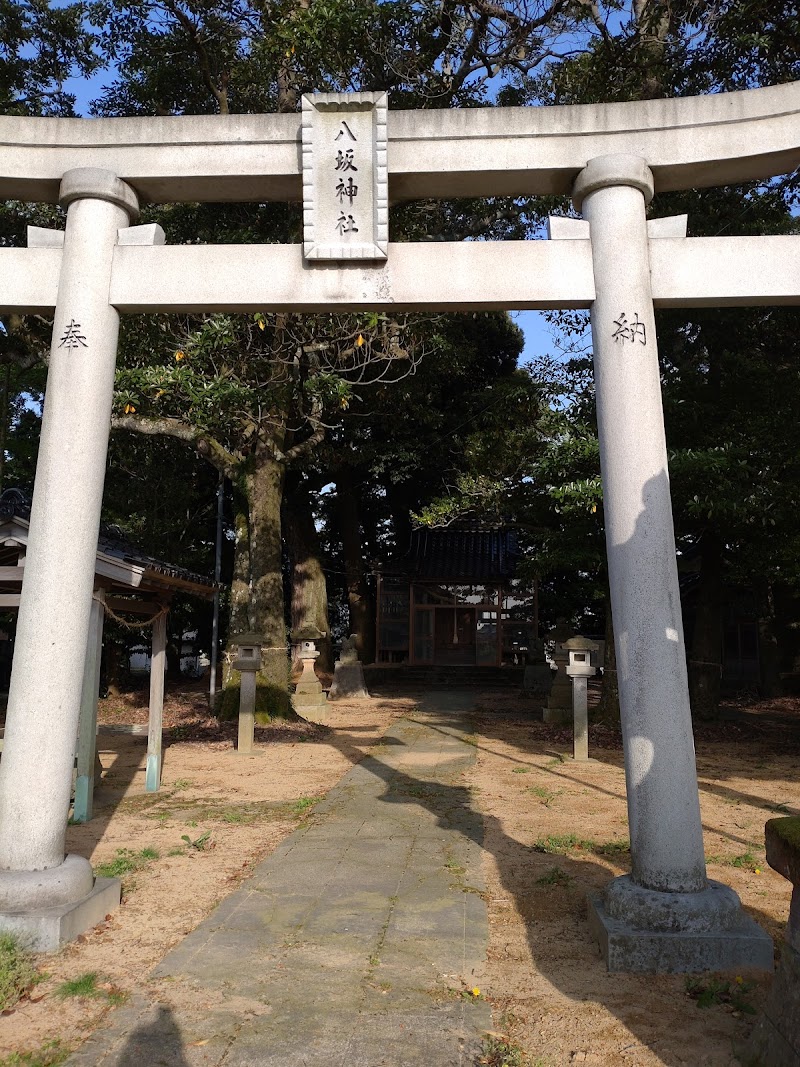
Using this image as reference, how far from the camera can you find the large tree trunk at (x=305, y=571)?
72.4ft

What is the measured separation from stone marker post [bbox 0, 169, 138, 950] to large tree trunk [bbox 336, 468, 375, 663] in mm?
17672

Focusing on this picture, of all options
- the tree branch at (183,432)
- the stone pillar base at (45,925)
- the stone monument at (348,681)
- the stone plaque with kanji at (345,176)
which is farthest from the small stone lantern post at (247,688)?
the stone monument at (348,681)

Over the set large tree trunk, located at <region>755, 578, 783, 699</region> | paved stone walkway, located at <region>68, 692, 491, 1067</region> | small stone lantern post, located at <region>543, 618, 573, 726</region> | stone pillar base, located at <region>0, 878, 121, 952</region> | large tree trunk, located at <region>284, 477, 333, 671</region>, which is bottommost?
paved stone walkway, located at <region>68, 692, 491, 1067</region>

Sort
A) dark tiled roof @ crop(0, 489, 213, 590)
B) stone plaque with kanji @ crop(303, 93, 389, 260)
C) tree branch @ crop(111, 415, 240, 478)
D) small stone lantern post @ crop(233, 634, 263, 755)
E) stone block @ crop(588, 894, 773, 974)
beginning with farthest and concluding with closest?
tree branch @ crop(111, 415, 240, 478) < small stone lantern post @ crop(233, 634, 263, 755) < dark tiled roof @ crop(0, 489, 213, 590) < stone plaque with kanji @ crop(303, 93, 389, 260) < stone block @ crop(588, 894, 773, 974)

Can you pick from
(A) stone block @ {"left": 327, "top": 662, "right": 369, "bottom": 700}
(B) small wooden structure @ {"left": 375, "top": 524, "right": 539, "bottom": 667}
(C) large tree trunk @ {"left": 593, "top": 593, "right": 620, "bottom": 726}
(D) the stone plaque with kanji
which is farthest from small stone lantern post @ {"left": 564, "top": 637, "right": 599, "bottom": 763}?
(B) small wooden structure @ {"left": 375, "top": 524, "right": 539, "bottom": 667}

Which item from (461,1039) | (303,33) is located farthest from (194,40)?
(461,1039)

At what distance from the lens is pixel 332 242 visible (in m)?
5.03

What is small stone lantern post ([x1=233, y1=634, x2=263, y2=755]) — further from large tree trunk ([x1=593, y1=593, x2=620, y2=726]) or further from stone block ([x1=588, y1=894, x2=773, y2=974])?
stone block ([x1=588, y1=894, x2=773, y2=974])

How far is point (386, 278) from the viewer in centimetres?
502

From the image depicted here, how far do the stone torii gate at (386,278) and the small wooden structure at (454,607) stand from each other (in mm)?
19311

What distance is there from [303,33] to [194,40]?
10.6 feet

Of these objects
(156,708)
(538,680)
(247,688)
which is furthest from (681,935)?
(538,680)

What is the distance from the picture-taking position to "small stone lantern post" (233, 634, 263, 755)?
38.1ft

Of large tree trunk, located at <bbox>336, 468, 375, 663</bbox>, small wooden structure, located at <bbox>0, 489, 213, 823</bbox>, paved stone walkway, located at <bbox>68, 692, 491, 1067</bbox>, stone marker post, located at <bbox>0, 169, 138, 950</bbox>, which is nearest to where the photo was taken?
paved stone walkway, located at <bbox>68, 692, 491, 1067</bbox>
